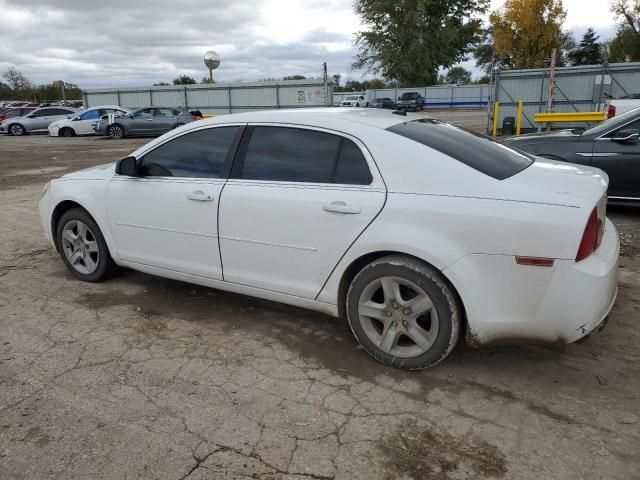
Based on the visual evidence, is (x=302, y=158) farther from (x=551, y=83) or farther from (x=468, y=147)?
(x=551, y=83)

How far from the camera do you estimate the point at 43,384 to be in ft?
10.2

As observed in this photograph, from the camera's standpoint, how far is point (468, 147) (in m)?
3.37

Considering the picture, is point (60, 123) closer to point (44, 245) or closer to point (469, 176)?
point (44, 245)

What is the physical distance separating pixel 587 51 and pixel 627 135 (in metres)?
Answer: 73.6

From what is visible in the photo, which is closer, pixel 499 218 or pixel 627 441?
pixel 627 441

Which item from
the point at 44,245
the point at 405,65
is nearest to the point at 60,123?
the point at 44,245

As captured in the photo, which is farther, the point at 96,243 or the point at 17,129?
the point at 17,129

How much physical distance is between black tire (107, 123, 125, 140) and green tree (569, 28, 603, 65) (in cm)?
6187

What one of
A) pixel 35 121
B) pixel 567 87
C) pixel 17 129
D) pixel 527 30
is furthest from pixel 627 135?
pixel 527 30

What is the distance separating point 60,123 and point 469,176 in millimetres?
27846

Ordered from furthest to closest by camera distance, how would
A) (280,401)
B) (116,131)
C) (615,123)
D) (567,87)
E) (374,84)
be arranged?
1. (374,84)
2. (116,131)
3. (567,87)
4. (615,123)
5. (280,401)

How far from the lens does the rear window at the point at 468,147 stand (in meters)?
3.13

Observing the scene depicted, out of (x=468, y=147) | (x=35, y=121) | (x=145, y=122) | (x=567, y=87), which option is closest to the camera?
(x=468, y=147)

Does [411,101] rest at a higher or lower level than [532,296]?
higher
